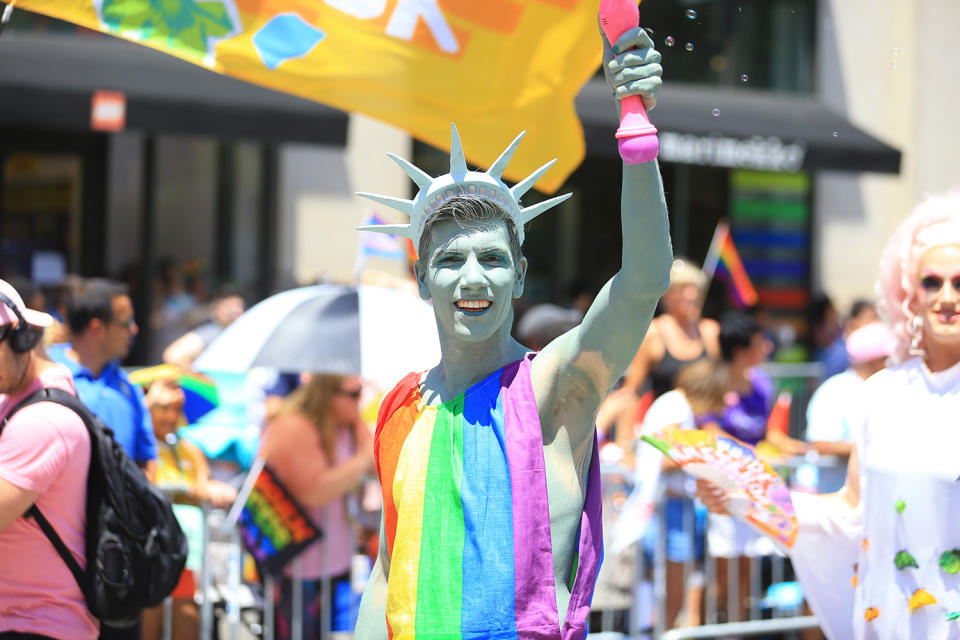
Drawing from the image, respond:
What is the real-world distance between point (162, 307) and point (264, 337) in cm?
522

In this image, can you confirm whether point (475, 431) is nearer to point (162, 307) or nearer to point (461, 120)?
point (461, 120)

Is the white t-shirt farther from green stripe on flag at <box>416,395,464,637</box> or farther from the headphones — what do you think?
the headphones

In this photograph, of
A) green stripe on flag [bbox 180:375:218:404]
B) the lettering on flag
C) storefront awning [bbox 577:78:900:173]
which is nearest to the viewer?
the lettering on flag

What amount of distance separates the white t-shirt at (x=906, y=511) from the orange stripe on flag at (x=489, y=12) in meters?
1.68

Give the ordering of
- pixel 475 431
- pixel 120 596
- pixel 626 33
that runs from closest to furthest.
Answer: pixel 626 33 → pixel 475 431 → pixel 120 596

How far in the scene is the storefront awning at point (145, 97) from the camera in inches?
331

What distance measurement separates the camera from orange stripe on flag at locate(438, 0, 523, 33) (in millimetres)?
3834

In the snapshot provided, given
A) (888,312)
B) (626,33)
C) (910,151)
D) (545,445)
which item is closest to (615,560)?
(888,312)

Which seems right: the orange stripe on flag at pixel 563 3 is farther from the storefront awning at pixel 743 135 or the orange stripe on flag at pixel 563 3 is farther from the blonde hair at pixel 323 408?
the storefront awning at pixel 743 135

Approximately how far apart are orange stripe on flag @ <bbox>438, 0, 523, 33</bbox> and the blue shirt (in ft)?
7.19

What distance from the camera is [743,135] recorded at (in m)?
10.9

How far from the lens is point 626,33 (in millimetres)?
2410

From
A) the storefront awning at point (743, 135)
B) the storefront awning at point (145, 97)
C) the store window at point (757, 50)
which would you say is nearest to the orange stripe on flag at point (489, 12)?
the storefront awning at point (145, 97)

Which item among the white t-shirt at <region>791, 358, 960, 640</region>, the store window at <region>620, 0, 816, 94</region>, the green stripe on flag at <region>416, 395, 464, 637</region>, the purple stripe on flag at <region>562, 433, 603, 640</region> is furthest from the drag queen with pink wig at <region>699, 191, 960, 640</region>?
the store window at <region>620, 0, 816, 94</region>
